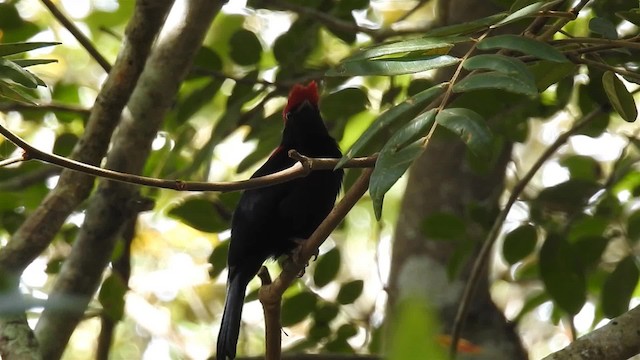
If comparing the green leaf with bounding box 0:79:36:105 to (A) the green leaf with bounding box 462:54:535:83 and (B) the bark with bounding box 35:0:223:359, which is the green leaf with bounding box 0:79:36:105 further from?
(B) the bark with bounding box 35:0:223:359

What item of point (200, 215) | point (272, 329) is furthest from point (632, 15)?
point (200, 215)

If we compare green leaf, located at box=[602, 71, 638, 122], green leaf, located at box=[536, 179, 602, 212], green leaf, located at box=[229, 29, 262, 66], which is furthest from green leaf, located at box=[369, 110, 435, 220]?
green leaf, located at box=[229, 29, 262, 66]

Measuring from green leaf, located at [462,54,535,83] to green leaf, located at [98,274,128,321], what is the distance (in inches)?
67.6

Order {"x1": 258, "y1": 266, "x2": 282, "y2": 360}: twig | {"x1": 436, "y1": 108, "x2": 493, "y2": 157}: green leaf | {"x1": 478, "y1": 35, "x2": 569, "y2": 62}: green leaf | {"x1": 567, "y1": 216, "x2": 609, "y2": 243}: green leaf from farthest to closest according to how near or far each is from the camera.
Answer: {"x1": 567, "y1": 216, "x2": 609, "y2": 243}: green leaf
{"x1": 258, "y1": 266, "x2": 282, "y2": 360}: twig
{"x1": 478, "y1": 35, "x2": 569, "y2": 62}: green leaf
{"x1": 436, "y1": 108, "x2": 493, "y2": 157}: green leaf

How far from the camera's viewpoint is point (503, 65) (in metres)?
1.55

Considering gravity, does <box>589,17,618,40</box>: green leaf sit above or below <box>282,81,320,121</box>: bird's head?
below

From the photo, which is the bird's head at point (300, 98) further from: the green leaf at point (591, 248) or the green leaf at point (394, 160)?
the green leaf at point (394, 160)

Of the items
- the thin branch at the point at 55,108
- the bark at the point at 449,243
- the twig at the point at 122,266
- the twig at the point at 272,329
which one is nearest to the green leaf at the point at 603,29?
the twig at the point at 272,329

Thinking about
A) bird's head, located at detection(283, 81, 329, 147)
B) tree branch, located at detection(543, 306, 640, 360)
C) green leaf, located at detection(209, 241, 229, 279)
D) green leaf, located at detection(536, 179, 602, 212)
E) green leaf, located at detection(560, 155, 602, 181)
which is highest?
bird's head, located at detection(283, 81, 329, 147)

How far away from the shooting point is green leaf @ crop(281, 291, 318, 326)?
3.45m

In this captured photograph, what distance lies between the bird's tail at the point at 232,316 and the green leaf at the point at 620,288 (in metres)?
1.32

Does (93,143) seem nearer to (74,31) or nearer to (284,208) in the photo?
(74,31)

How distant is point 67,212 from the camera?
284cm

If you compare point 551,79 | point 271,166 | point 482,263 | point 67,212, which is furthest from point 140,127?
point 551,79
